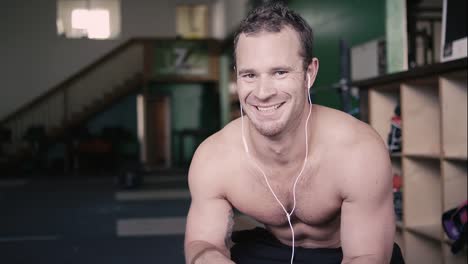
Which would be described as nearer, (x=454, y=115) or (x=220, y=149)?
(x=220, y=149)

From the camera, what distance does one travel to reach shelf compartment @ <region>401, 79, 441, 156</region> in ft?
9.78

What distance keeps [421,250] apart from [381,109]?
3.06 feet

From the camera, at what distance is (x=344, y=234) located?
1.50 meters

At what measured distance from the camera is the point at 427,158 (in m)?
2.85

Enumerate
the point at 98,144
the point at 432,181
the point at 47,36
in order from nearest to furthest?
the point at 432,181 → the point at 98,144 → the point at 47,36

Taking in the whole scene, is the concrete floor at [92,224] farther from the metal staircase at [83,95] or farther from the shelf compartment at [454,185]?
the metal staircase at [83,95]

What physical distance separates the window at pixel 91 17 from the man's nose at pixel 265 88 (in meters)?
11.7

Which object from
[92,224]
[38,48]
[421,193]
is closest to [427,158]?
[421,193]

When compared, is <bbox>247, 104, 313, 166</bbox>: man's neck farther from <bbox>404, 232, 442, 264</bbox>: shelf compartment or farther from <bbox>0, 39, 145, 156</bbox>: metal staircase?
<bbox>0, 39, 145, 156</bbox>: metal staircase

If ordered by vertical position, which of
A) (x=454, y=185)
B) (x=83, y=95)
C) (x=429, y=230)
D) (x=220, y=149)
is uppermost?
(x=83, y=95)

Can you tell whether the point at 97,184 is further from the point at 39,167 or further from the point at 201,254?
the point at 201,254

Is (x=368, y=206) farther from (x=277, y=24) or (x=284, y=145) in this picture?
(x=277, y=24)

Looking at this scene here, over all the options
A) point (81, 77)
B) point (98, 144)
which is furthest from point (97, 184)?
point (81, 77)

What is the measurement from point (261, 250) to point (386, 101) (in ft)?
6.56
